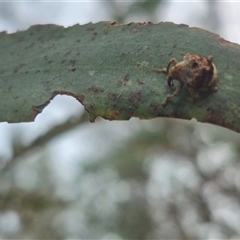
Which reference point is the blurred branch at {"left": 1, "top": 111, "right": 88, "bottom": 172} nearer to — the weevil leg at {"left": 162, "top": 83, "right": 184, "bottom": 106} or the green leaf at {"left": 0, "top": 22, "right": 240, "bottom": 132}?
the green leaf at {"left": 0, "top": 22, "right": 240, "bottom": 132}

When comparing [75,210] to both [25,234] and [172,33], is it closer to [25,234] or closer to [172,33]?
[25,234]

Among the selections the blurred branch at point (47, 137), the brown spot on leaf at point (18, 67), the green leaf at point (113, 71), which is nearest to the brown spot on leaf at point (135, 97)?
the green leaf at point (113, 71)

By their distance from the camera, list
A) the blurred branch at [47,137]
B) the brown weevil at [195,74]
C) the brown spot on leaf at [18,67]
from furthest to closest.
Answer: the blurred branch at [47,137]
the brown spot on leaf at [18,67]
the brown weevil at [195,74]

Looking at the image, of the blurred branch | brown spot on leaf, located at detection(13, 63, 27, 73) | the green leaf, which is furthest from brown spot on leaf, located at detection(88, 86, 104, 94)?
the blurred branch

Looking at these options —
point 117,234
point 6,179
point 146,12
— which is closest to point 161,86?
point 6,179

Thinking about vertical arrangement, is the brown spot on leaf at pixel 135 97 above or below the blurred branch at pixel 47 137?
below

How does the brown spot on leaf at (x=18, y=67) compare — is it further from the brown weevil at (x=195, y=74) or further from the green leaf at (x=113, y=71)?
the brown weevil at (x=195, y=74)

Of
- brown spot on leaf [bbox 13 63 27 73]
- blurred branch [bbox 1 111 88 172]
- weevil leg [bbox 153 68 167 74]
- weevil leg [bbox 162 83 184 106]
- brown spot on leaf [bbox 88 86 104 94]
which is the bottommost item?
weevil leg [bbox 162 83 184 106]

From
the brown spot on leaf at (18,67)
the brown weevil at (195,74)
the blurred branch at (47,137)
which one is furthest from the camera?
the blurred branch at (47,137)
